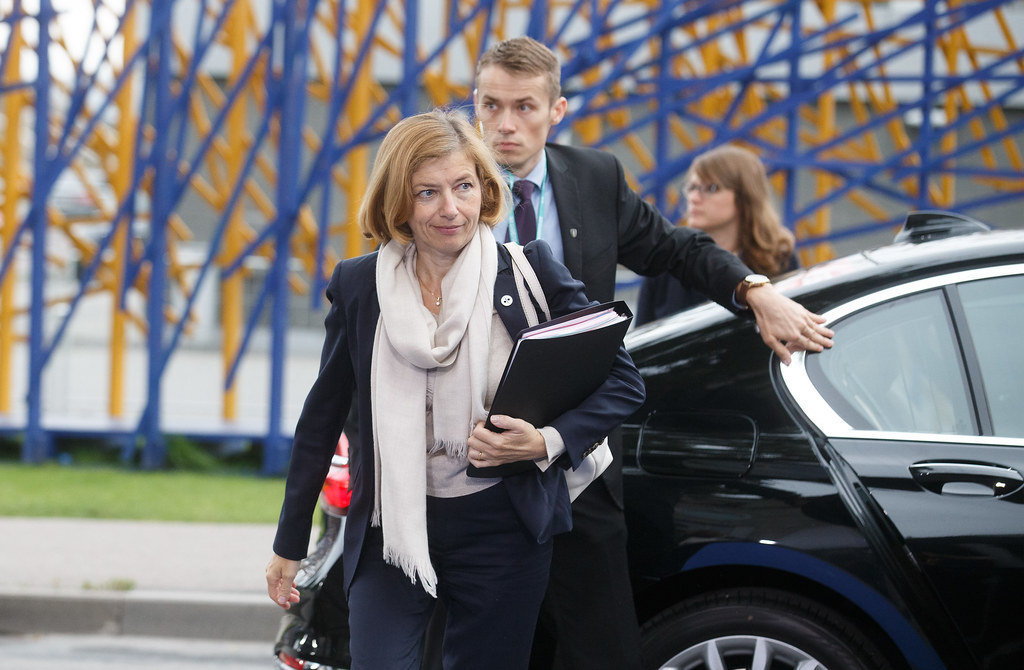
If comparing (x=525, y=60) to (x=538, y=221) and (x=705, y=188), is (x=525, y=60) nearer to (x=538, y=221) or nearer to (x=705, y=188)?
(x=538, y=221)

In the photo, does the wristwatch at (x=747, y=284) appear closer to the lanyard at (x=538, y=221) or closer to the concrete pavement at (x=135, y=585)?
the lanyard at (x=538, y=221)

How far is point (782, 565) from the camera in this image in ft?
8.78

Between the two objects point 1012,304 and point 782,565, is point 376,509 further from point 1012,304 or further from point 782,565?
point 1012,304

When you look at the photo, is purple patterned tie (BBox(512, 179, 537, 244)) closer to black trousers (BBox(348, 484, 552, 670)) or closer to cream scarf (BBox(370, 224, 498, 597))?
cream scarf (BBox(370, 224, 498, 597))

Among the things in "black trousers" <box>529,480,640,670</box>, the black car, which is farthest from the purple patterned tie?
"black trousers" <box>529,480,640,670</box>

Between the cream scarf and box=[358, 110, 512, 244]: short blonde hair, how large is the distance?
0.11 meters

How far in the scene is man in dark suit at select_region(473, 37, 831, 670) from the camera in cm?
256

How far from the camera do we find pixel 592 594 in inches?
101

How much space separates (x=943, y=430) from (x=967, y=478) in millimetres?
129

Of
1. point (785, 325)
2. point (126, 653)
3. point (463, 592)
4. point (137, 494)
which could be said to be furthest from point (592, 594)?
point (137, 494)

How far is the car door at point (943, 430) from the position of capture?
2572 mm

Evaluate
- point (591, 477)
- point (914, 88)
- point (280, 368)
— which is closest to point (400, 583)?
point (591, 477)

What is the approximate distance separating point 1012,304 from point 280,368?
5.65 meters

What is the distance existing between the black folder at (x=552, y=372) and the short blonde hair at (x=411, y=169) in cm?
30
